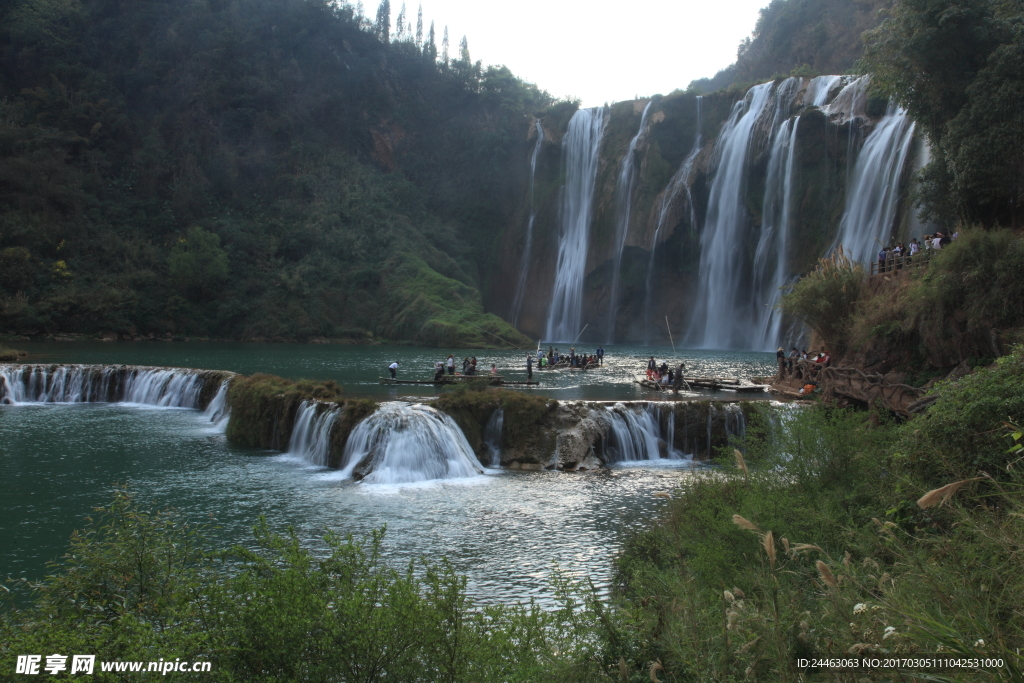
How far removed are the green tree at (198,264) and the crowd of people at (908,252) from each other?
58.2 meters

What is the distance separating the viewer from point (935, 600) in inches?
168

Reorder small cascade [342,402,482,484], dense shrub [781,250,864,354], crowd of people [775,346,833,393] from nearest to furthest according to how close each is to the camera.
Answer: small cascade [342,402,482,484] → dense shrub [781,250,864,354] → crowd of people [775,346,833,393]

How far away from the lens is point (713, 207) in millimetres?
62844

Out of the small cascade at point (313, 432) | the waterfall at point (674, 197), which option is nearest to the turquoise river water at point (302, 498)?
the small cascade at point (313, 432)

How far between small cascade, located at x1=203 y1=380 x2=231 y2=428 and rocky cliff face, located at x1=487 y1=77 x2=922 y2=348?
38.0 meters

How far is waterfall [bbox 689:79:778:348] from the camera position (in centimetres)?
6062

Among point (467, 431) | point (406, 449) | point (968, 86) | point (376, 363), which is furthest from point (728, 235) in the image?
point (406, 449)

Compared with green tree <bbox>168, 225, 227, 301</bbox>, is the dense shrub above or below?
below

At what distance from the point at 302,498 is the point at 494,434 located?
6391 mm

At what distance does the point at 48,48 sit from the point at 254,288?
39.2 meters

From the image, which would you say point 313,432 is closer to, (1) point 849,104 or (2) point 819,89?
(1) point 849,104

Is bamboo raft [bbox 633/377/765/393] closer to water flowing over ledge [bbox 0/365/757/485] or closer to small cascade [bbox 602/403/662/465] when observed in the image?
water flowing over ledge [bbox 0/365/757/485]

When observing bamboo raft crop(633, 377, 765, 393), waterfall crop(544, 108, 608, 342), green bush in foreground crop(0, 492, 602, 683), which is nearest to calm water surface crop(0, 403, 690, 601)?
green bush in foreground crop(0, 492, 602, 683)

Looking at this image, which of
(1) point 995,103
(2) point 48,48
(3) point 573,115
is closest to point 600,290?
(3) point 573,115
